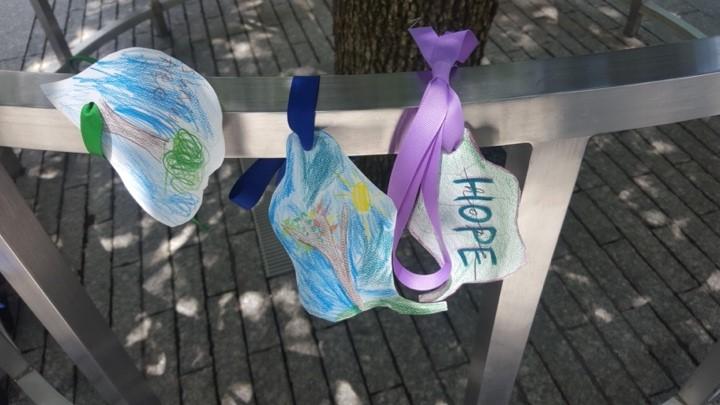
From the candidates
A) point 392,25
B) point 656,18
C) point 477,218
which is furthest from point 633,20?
point 477,218

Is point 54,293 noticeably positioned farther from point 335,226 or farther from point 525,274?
point 525,274

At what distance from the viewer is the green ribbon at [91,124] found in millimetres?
851

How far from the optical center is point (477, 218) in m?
0.97

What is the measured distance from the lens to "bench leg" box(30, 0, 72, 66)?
3684 millimetres

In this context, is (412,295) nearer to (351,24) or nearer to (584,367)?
(584,367)

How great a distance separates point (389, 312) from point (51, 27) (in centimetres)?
300

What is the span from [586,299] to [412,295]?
0.83 meters

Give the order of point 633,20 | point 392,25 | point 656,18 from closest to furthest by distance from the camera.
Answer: point 392,25
point 656,18
point 633,20

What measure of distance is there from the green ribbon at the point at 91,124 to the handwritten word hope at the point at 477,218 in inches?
22.0

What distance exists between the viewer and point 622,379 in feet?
7.98

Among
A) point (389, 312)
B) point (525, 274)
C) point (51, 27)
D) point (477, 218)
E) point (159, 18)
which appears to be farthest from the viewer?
point (159, 18)

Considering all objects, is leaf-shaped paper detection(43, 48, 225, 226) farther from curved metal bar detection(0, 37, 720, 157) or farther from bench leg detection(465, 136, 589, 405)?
bench leg detection(465, 136, 589, 405)

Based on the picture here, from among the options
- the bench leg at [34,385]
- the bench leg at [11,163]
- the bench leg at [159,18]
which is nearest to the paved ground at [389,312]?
the bench leg at [11,163]

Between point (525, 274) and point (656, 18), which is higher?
point (525, 274)
